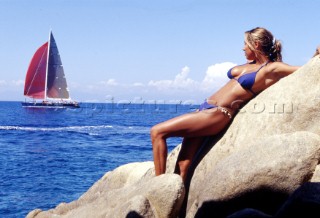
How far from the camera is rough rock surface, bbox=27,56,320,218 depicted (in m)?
6.08

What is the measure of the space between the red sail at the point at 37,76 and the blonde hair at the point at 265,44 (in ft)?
293

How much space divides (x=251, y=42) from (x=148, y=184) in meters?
2.92

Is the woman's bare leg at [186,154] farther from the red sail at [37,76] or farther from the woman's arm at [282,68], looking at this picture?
the red sail at [37,76]

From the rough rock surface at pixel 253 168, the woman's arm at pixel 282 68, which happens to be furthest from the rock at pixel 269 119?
the woman's arm at pixel 282 68

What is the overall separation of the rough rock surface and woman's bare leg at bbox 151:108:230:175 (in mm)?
375

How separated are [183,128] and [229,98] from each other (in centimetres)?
94

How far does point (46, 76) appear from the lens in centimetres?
9375

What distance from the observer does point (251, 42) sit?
7336mm

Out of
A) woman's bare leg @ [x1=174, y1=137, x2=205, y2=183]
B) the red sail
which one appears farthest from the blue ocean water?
the red sail

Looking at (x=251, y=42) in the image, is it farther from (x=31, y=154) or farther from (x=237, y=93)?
(x=31, y=154)

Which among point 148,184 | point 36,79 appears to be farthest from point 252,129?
point 36,79

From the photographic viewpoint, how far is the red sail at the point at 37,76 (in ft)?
303

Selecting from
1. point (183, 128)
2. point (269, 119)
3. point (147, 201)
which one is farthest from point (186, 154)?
point (269, 119)

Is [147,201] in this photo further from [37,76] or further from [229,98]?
[37,76]
